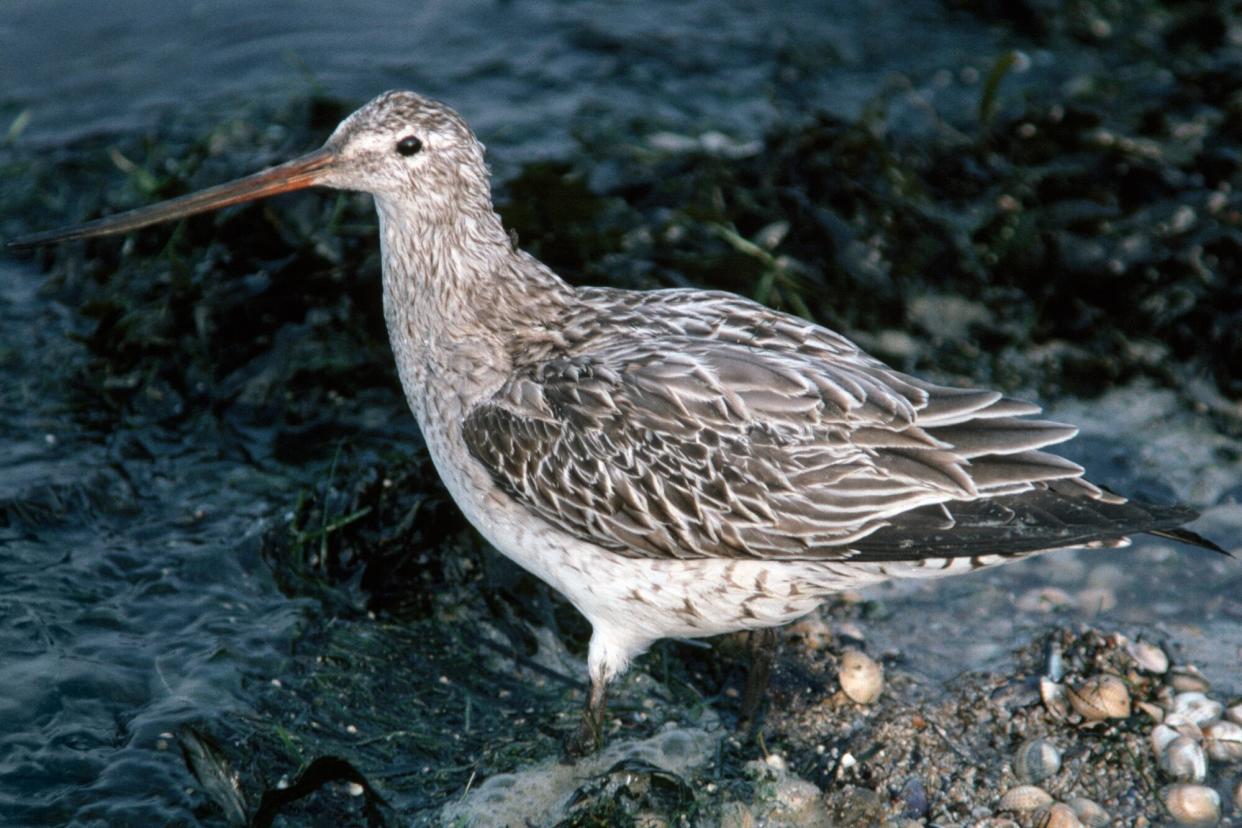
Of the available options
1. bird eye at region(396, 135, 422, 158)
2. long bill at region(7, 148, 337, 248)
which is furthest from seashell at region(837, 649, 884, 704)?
long bill at region(7, 148, 337, 248)

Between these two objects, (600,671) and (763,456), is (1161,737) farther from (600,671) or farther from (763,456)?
(600,671)

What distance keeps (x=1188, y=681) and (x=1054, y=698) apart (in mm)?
560

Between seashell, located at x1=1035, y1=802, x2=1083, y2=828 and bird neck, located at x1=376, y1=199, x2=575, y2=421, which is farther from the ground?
bird neck, located at x1=376, y1=199, x2=575, y2=421

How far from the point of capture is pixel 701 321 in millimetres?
5199

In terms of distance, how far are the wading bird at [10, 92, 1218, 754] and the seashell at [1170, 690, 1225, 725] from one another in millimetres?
856

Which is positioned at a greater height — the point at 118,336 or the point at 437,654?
the point at 118,336

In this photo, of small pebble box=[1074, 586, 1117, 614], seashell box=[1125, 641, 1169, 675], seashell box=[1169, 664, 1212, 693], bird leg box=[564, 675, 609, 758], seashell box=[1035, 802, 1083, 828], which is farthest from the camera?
small pebble box=[1074, 586, 1117, 614]

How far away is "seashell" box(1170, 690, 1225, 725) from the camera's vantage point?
5.31 m

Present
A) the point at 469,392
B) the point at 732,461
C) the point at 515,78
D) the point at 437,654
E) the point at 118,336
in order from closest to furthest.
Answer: the point at 732,461 < the point at 469,392 < the point at 437,654 < the point at 118,336 < the point at 515,78

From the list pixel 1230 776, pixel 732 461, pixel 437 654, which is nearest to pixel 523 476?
pixel 732 461

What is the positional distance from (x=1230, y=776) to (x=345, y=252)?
4.80m

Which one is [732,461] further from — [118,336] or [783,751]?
[118,336]

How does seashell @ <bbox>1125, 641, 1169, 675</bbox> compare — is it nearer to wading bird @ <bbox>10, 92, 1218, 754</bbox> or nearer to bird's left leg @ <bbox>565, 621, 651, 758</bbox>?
wading bird @ <bbox>10, 92, 1218, 754</bbox>

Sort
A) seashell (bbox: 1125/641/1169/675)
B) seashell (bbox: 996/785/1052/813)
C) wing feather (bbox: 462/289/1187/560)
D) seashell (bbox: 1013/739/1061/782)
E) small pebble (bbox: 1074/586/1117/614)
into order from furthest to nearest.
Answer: small pebble (bbox: 1074/586/1117/614) → seashell (bbox: 1125/641/1169/675) → seashell (bbox: 1013/739/1061/782) → seashell (bbox: 996/785/1052/813) → wing feather (bbox: 462/289/1187/560)
